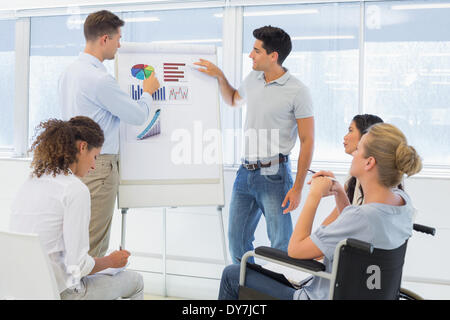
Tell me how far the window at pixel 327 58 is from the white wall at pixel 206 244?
0.40m

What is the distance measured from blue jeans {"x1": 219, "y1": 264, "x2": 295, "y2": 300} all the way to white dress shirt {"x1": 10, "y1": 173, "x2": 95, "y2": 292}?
1.94 feet

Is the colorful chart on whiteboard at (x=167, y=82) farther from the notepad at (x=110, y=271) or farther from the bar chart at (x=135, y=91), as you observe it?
the notepad at (x=110, y=271)

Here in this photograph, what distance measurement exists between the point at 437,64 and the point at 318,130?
35.6 inches

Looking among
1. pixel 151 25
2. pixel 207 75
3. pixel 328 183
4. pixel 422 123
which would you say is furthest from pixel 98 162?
pixel 422 123

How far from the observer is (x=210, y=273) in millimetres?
3381

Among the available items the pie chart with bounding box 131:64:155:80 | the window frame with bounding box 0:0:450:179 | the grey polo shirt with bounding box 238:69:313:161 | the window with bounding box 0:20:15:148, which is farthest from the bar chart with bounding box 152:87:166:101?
the window with bounding box 0:20:15:148

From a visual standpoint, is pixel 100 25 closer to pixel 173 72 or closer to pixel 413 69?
pixel 173 72

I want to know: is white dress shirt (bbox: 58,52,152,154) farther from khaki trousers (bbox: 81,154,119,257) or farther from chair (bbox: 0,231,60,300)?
chair (bbox: 0,231,60,300)

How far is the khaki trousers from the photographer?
2422 mm

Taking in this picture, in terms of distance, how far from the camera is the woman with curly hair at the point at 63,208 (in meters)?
1.58

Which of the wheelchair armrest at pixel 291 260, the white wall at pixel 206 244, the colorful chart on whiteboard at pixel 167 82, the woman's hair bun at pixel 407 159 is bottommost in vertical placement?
the white wall at pixel 206 244

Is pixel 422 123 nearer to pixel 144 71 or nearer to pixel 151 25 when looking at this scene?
pixel 144 71

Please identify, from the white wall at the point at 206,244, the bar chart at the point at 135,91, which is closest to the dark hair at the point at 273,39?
the bar chart at the point at 135,91

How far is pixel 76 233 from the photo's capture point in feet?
5.17
